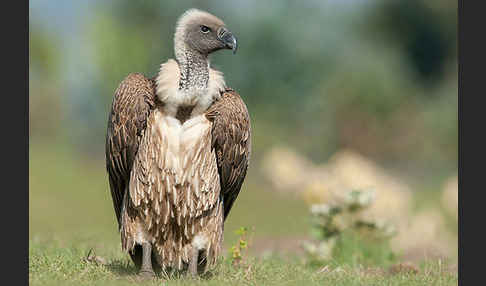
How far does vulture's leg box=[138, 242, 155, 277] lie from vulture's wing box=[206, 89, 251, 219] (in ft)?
3.15

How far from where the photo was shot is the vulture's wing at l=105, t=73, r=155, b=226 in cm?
822

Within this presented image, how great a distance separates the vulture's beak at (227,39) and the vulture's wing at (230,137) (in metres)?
0.45

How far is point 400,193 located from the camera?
50.3ft

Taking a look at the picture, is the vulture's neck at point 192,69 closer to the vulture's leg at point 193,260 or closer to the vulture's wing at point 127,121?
the vulture's wing at point 127,121

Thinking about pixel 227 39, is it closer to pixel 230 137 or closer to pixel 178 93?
pixel 178 93

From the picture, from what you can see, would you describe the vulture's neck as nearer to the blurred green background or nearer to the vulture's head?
the vulture's head

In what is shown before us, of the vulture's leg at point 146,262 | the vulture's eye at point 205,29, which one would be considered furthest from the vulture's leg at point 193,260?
the vulture's eye at point 205,29

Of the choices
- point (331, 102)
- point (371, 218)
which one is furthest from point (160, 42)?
point (371, 218)

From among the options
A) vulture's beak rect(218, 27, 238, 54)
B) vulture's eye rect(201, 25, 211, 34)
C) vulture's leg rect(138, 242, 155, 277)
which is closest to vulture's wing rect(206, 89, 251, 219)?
vulture's beak rect(218, 27, 238, 54)

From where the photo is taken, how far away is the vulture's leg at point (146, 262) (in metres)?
8.49

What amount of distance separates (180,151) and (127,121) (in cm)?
58

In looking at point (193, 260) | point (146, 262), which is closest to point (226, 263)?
point (193, 260)

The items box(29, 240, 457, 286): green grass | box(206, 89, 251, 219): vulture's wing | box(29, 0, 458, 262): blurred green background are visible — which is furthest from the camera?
box(29, 0, 458, 262): blurred green background

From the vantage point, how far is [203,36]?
867 centimetres
